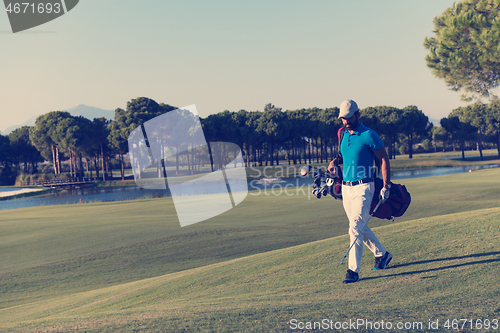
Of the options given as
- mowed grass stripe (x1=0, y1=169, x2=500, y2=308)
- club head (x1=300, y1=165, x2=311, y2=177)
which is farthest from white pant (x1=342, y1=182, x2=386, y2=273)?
mowed grass stripe (x1=0, y1=169, x2=500, y2=308)

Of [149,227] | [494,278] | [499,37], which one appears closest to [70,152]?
[149,227]

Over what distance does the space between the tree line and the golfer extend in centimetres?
7347

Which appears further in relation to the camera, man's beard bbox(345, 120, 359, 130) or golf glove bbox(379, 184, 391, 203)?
man's beard bbox(345, 120, 359, 130)

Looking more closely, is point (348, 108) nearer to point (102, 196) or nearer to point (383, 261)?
point (383, 261)

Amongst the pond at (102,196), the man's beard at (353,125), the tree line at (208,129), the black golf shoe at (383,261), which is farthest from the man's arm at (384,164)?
the tree line at (208,129)

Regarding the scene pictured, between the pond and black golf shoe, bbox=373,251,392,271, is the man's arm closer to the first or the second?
black golf shoe, bbox=373,251,392,271

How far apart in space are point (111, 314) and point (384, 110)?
345 feet

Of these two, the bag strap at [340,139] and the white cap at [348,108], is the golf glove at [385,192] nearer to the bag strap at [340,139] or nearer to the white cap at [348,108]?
the bag strap at [340,139]

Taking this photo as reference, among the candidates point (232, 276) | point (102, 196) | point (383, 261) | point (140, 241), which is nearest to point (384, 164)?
point (383, 261)

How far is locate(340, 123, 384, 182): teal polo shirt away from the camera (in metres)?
5.72

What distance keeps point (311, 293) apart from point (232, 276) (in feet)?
6.99

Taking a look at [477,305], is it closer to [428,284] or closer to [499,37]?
[428,284]

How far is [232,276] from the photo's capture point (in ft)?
23.5

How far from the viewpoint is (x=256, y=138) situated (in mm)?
94875
